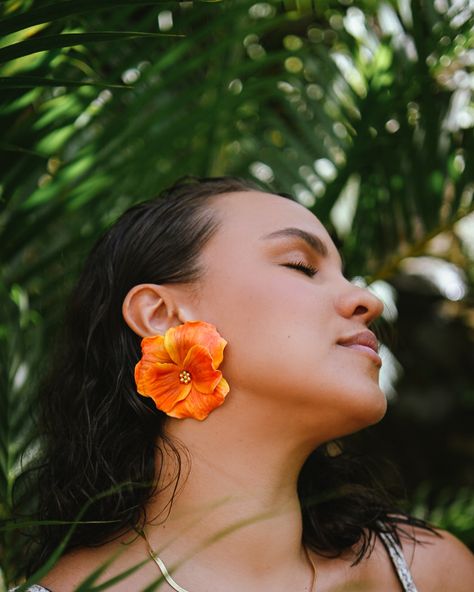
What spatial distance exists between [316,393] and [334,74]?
1.30 metres

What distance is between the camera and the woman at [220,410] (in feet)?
4.58

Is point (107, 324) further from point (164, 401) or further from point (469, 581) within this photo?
point (469, 581)

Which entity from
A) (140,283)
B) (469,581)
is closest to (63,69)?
(140,283)

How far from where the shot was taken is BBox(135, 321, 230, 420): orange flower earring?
4.62 feet

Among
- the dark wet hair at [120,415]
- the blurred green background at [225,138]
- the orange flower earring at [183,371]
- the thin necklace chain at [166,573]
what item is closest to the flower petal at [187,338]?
the orange flower earring at [183,371]

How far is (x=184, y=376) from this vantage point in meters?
1.43

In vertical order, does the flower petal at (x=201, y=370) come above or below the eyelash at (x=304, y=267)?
below

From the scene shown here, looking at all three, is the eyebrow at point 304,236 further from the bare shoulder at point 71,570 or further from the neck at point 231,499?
the bare shoulder at point 71,570

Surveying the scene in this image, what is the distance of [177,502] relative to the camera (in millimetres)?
1460

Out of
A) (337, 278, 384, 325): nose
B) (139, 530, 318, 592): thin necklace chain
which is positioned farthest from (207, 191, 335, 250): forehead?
(139, 530, 318, 592): thin necklace chain

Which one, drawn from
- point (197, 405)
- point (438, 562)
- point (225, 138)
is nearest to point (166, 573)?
point (197, 405)

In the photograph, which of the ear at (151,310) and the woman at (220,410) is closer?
the woman at (220,410)

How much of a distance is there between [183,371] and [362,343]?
0.34m

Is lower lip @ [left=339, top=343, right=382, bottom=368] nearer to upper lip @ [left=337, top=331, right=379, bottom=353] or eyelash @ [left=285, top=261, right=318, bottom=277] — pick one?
upper lip @ [left=337, top=331, right=379, bottom=353]
